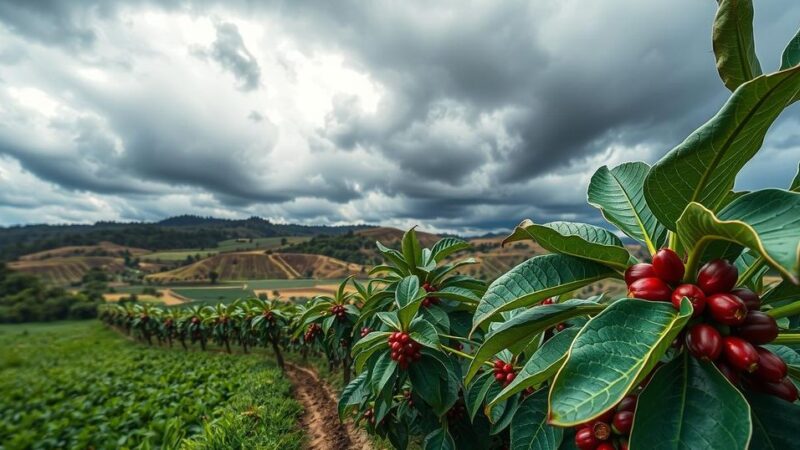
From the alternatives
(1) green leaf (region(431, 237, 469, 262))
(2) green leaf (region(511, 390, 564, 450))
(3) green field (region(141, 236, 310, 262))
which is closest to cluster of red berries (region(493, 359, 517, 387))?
(2) green leaf (region(511, 390, 564, 450))

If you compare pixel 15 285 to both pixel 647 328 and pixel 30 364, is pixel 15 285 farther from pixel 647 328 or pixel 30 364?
pixel 647 328

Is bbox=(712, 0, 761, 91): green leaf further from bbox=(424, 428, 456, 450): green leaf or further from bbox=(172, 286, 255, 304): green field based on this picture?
bbox=(172, 286, 255, 304): green field

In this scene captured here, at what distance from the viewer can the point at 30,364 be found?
11.9 metres

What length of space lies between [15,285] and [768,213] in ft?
174

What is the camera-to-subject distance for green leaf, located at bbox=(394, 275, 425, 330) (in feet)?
8.11

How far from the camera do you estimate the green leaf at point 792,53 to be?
1157mm

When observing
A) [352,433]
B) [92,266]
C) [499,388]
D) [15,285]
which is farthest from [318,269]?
[499,388]

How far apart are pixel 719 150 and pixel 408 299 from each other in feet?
7.23

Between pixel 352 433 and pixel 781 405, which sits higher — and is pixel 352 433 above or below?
below

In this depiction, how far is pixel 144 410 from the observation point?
7484 millimetres

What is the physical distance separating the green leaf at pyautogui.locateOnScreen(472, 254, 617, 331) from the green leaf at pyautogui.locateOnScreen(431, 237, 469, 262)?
2078 mm

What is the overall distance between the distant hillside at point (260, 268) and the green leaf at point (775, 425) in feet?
238

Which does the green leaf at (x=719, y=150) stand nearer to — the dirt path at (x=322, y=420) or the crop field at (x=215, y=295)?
the dirt path at (x=322, y=420)

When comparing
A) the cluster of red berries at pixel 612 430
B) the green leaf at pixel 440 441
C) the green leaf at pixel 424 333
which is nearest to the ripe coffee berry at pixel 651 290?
the cluster of red berries at pixel 612 430
